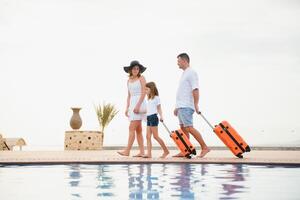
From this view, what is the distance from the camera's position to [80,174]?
6.27 m

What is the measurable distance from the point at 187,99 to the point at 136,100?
3.32 ft

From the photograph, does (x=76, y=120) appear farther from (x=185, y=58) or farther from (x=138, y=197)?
(x=138, y=197)

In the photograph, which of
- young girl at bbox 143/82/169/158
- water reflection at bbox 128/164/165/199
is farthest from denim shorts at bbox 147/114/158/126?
water reflection at bbox 128/164/165/199

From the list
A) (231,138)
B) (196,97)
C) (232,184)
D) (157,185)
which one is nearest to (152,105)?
(196,97)

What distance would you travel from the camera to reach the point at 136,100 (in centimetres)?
971

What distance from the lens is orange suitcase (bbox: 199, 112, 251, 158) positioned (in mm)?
9352

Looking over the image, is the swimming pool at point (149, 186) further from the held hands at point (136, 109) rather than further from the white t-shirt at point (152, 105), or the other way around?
the held hands at point (136, 109)

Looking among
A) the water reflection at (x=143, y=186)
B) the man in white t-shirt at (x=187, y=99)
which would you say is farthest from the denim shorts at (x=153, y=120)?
the water reflection at (x=143, y=186)

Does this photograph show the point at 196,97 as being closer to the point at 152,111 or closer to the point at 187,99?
the point at 187,99

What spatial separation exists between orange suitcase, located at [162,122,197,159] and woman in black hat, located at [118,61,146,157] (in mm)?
676

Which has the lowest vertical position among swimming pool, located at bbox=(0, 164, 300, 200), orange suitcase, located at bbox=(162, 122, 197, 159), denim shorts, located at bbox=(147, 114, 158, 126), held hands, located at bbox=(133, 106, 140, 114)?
swimming pool, located at bbox=(0, 164, 300, 200)

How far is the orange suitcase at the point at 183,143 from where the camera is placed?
9406mm

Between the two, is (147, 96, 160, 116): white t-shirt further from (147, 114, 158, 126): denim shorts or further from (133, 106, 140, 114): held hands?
(133, 106, 140, 114): held hands

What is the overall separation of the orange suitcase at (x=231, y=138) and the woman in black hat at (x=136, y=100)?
124cm
